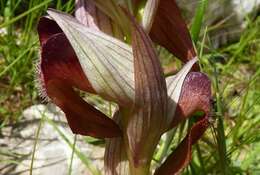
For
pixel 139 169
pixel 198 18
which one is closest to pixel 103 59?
pixel 139 169

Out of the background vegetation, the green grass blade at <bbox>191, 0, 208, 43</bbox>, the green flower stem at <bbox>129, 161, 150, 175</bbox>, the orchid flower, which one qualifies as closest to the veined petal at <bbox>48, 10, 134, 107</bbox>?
the orchid flower

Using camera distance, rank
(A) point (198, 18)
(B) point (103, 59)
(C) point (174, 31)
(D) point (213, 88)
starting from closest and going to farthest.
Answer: (B) point (103, 59) → (C) point (174, 31) → (A) point (198, 18) → (D) point (213, 88)

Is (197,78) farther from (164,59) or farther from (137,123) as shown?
(164,59)

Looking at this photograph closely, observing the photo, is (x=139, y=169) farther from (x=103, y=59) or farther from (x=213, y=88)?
(x=213, y=88)

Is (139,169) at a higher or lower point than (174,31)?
lower

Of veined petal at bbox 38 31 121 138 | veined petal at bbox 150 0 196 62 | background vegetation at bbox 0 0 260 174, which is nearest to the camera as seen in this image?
veined petal at bbox 38 31 121 138

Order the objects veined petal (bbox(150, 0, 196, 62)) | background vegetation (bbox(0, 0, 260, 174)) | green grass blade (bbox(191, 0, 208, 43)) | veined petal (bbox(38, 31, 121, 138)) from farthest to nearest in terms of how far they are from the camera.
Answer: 1. background vegetation (bbox(0, 0, 260, 174))
2. green grass blade (bbox(191, 0, 208, 43))
3. veined petal (bbox(150, 0, 196, 62))
4. veined petal (bbox(38, 31, 121, 138))

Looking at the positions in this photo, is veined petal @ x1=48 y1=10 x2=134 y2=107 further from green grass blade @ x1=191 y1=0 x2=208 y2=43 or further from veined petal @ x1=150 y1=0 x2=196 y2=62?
green grass blade @ x1=191 y1=0 x2=208 y2=43

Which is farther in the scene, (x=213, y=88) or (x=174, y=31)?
(x=213, y=88)
